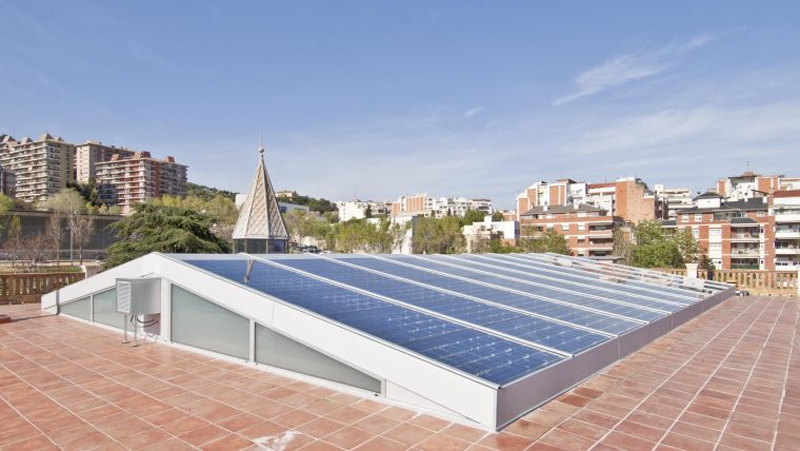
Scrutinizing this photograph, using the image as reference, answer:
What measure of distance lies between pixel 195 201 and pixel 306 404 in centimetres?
8498

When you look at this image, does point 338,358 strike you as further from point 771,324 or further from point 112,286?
point 771,324

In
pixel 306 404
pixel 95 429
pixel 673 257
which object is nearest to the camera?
pixel 95 429

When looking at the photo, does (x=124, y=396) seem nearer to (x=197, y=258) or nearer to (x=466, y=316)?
(x=197, y=258)

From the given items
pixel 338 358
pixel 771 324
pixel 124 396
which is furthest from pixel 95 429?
pixel 771 324

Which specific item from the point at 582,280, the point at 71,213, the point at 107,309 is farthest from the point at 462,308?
the point at 71,213

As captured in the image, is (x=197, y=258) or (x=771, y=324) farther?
(x=771, y=324)

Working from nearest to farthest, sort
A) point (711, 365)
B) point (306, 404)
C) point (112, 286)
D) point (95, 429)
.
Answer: point (95, 429) → point (306, 404) → point (711, 365) → point (112, 286)

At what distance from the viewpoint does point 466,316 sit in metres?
6.60

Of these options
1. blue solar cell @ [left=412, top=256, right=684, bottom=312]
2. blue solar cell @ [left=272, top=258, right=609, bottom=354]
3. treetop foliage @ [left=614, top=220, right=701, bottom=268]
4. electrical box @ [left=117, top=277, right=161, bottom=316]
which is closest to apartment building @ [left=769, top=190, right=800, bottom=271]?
treetop foliage @ [left=614, top=220, right=701, bottom=268]

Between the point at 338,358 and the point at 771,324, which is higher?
the point at 338,358

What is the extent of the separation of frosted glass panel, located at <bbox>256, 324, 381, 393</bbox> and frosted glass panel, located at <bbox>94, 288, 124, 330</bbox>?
4.64 metres

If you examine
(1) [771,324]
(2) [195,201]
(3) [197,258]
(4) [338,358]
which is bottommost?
(1) [771,324]

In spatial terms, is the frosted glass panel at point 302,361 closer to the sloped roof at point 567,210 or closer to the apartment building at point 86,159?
the sloped roof at point 567,210

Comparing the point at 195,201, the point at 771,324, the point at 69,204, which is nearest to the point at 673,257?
the point at 771,324
